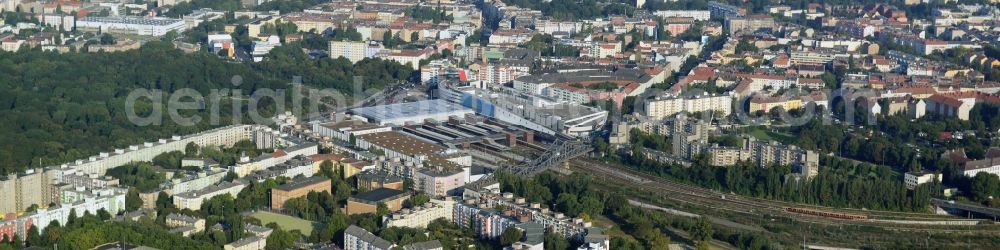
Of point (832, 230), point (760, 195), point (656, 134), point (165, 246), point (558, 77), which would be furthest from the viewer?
point (558, 77)

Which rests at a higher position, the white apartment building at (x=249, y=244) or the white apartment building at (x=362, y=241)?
the white apartment building at (x=362, y=241)

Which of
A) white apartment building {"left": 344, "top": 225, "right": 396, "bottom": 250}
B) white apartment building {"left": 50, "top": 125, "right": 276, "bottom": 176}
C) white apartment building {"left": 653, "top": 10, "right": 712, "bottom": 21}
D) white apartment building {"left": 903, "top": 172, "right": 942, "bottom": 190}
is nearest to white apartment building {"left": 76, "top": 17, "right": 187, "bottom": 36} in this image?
white apartment building {"left": 653, "top": 10, "right": 712, "bottom": 21}

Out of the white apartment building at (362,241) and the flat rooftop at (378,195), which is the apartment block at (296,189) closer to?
the flat rooftop at (378,195)

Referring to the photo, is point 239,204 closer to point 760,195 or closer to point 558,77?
point 760,195

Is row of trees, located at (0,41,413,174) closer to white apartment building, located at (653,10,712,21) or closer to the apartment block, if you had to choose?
the apartment block

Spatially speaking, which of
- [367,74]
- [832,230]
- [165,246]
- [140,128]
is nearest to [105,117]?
[140,128]

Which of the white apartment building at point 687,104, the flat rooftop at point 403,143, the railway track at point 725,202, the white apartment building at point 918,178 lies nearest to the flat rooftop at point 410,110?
the flat rooftop at point 403,143
